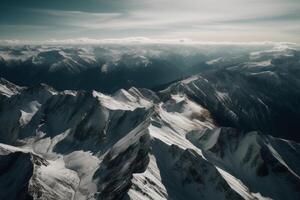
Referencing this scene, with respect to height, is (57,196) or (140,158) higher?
(140,158)

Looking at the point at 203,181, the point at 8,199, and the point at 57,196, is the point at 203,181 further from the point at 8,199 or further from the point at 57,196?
the point at 8,199

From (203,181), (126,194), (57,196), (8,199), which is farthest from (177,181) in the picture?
(8,199)

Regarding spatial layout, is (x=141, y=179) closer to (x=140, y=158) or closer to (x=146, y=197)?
(x=146, y=197)

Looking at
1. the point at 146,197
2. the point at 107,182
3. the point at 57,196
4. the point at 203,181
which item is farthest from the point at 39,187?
the point at 203,181

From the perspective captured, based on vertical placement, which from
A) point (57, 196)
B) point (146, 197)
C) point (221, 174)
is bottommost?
point (57, 196)

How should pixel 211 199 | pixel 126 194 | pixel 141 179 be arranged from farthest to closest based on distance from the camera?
pixel 211 199
pixel 141 179
pixel 126 194

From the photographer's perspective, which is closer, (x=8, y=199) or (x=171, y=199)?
(x=171, y=199)

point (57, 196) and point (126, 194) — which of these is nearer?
point (126, 194)

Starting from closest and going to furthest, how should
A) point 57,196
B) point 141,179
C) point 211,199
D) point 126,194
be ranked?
point 126,194 → point 141,179 → point 211,199 → point 57,196

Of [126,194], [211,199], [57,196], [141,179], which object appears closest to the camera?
[126,194]
